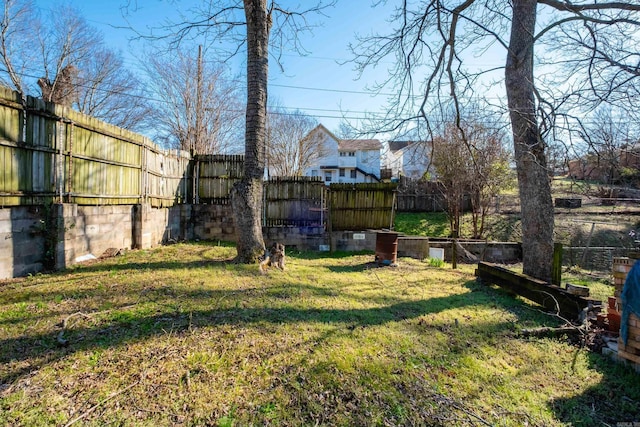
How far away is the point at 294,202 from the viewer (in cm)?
877

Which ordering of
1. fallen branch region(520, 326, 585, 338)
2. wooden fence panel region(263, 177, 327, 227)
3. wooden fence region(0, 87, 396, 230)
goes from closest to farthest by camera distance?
fallen branch region(520, 326, 585, 338), wooden fence region(0, 87, 396, 230), wooden fence panel region(263, 177, 327, 227)

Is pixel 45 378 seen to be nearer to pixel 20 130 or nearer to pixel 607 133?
pixel 20 130

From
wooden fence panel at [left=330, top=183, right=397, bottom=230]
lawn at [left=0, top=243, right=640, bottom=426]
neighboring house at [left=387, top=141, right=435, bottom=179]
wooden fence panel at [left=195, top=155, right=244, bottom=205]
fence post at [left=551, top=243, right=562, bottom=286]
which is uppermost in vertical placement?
neighboring house at [left=387, top=141, right=435, bottom=179]

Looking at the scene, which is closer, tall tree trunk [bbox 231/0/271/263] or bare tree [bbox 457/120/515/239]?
tall tree trunk [bbox 231/0/271/263]

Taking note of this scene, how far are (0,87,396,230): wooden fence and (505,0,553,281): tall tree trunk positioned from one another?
13.5ft

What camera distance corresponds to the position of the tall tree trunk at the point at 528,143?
4855 millimetres

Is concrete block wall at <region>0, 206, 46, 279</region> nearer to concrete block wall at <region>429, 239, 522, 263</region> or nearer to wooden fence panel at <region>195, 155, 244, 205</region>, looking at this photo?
wooden fence panel at <region>195, 155, 244, 205</region>

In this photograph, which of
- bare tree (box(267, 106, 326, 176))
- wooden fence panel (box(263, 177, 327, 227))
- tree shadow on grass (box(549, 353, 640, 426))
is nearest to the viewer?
tree shadow on grass (box(549, 353, 640, 426))

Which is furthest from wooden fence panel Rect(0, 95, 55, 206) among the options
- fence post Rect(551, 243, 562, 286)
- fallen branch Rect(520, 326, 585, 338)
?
fence post Rect(551, 243, 562, 286)

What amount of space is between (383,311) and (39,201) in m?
5.05

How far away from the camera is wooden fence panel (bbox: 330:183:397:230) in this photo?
8875 millimetres

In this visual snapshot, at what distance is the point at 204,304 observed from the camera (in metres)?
3.35

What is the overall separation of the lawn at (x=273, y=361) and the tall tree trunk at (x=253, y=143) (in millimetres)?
1284

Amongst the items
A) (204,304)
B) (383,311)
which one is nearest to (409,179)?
(383,311)
